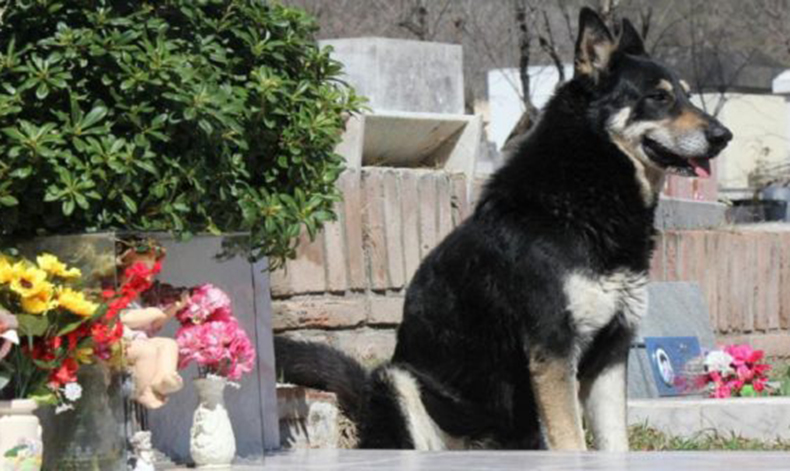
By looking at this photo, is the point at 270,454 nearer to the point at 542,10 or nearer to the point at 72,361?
the point at 72,361

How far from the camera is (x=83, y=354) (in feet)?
18.1

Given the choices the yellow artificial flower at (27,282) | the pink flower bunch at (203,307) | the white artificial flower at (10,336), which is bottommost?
the white artificial flower at (10,336)

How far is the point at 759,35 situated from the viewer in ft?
118

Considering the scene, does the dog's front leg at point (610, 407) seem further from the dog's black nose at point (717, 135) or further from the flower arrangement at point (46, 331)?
the flower arrangement at point (46, 331)

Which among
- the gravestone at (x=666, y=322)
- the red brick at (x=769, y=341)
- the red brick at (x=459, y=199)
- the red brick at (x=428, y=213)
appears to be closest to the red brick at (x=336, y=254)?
the red brick at (x=428, y=213)

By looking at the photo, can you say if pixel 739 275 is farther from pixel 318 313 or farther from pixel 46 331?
pixel 46 331

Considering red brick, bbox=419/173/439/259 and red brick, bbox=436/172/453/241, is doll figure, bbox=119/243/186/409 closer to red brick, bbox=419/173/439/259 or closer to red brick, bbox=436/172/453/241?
red brick, bbox=419/173/439/259

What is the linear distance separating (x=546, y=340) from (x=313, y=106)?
4.65 feet

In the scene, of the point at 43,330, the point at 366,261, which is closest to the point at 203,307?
the point at 43,330

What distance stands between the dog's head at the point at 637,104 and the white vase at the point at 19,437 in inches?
117

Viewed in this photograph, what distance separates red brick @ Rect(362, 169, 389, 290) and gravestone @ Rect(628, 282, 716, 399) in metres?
1.80

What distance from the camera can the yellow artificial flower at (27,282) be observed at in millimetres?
5359

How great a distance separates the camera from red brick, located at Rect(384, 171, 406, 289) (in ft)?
29.5

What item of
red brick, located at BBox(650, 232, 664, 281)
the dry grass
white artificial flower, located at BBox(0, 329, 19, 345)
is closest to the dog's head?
the dry grass
